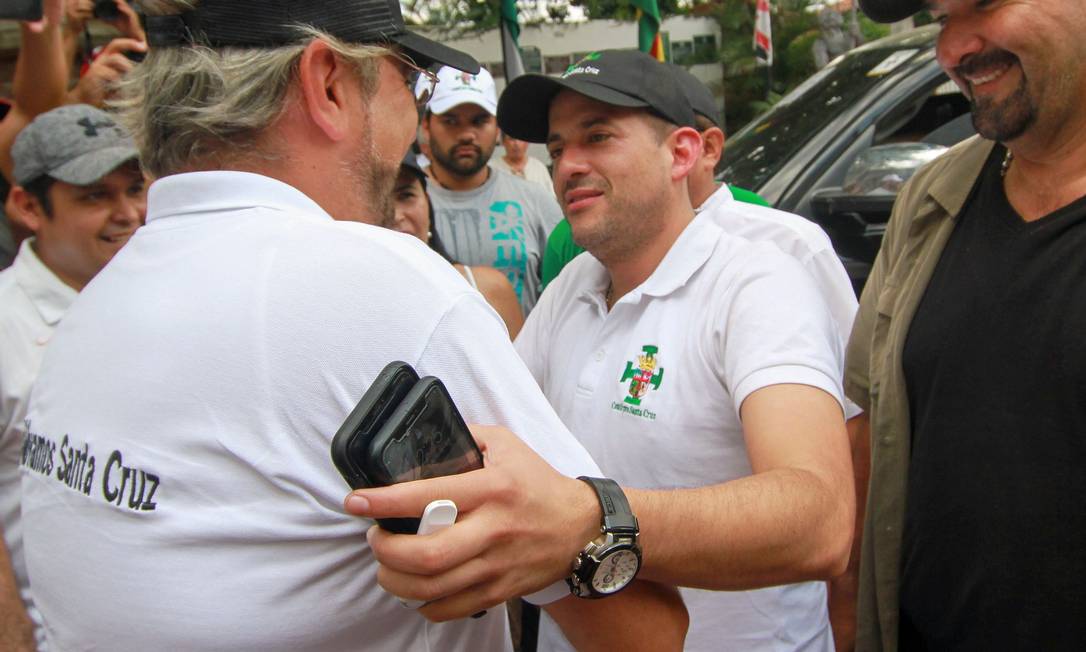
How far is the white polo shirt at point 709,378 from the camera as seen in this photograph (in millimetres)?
1748

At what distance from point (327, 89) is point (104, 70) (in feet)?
7.57

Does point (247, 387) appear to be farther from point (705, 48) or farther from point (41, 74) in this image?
point (705, 48)

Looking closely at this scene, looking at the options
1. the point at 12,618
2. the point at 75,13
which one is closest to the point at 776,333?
the point at 12,618

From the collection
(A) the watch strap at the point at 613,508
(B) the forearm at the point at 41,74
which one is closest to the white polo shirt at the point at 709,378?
(A) the watch strap at the point at 613,508

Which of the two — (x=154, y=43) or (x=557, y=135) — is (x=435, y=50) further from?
(x=557, y=135)

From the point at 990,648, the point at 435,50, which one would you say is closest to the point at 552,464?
the point at 435,50

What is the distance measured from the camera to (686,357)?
1.93m

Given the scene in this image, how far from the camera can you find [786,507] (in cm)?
134

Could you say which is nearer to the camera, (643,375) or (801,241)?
(643,375)

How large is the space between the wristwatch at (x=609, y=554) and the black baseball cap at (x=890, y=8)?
4.93ft

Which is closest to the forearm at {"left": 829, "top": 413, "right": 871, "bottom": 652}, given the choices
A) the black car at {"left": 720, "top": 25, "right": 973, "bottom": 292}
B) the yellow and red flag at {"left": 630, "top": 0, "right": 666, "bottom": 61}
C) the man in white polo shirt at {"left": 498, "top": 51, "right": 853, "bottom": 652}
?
the man in white polo shirt at {"left": 498, "top": 51, "right": 853, "bottom": 652}

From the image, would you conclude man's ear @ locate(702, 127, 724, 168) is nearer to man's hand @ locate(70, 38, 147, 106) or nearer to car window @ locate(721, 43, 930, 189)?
car window @ locate(721, 43, 930, 189)

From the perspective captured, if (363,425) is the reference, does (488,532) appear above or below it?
below

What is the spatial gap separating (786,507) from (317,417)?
2.39ft
